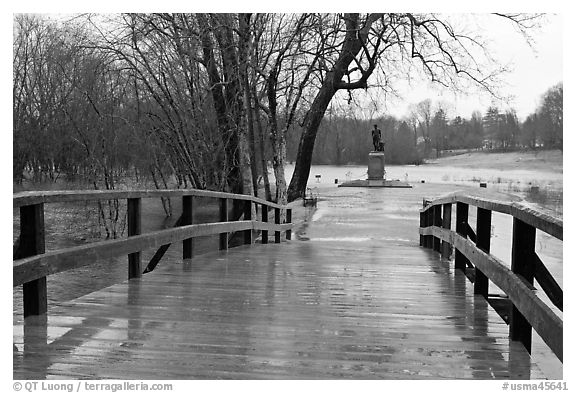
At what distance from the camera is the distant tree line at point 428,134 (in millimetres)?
23578

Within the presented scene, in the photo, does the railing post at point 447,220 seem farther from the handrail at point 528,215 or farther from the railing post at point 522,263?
the railing post at point 522,263

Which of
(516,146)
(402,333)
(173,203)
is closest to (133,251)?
(402,333)

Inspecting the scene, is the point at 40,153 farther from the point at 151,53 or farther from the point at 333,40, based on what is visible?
the point at 333,40

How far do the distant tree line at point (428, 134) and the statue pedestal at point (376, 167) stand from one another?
165cm

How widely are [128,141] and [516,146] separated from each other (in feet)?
63.6

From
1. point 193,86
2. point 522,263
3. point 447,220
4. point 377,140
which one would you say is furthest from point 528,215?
point 377,140

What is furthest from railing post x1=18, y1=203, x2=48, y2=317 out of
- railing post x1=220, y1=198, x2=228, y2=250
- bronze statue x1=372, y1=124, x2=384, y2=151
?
bronze statue x1=372, y1=124, x2=384, y2=151

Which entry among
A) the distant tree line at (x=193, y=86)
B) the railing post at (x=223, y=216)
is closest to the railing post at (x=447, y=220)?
the railing post at (x=223, y=216)

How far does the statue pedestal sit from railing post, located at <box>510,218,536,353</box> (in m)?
30.6

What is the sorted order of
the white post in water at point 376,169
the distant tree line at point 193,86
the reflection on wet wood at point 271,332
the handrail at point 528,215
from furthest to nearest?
the white post in water at point 376,169 → the distant tree line at point 193,86 → the reflection on wet wood at point 271,332 → the handrail at point 528,215

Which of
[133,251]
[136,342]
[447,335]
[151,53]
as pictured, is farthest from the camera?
[151,53]

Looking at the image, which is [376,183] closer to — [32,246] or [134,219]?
[134,219]

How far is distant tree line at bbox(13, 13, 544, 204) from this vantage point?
17562 millimetres

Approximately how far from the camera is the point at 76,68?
1991 centimetres
